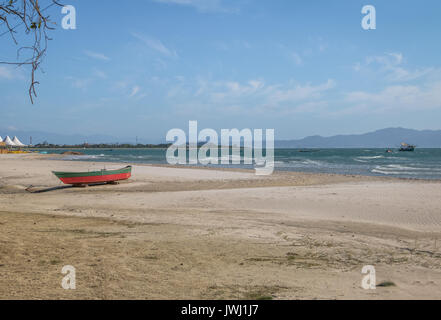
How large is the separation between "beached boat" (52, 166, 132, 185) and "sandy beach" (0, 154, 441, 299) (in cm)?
→ 515

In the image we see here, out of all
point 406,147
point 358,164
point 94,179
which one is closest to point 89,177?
point 94,179

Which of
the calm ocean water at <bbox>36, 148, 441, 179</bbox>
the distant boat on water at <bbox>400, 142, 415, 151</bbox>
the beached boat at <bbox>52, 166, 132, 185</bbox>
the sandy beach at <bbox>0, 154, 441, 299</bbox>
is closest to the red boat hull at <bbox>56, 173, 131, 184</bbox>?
the beached boat at <bbox>52, 166, 132, 185</bbox>

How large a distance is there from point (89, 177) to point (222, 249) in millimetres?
14059

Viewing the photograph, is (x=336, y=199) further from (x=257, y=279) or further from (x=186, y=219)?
(x=257, y=279)

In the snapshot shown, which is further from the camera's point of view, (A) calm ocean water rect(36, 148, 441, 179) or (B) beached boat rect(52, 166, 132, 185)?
(A) calm ocean water rect(36, 148, 441, 179)

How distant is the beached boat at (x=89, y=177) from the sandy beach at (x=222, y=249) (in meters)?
5.15

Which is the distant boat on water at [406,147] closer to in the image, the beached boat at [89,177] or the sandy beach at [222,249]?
the beached boat at [89,177]

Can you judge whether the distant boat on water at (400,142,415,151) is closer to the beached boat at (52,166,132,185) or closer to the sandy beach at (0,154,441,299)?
the beached boat at (52,166,132,185)

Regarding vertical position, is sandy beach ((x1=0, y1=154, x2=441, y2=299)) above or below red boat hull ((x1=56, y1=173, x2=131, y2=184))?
below

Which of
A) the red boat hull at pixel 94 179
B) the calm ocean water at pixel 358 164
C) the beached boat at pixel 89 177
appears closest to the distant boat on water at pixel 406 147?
the calm ocean water at pixel 358 164

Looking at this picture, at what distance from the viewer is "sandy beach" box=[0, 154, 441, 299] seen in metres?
4.41

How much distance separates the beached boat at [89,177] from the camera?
Answer: 18047mm
